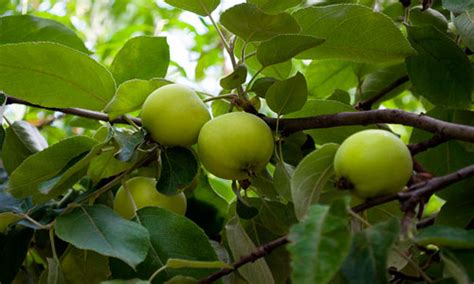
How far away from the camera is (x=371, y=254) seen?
0.58 meters

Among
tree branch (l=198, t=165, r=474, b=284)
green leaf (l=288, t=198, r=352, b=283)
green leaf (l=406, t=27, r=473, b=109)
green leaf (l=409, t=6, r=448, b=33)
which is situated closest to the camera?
green leaf (l=288, t=198, r=352, b=283)

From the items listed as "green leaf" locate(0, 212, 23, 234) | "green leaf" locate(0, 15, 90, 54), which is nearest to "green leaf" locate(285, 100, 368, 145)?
"green leaf" locate(0, 212, 23, 234)

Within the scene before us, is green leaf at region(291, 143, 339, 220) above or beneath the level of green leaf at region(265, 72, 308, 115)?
beneath

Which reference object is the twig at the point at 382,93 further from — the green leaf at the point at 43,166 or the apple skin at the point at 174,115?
the green leaf at the point at 43,166

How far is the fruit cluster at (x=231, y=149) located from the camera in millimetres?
665

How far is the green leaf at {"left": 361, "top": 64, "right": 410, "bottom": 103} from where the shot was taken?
3.83 feet

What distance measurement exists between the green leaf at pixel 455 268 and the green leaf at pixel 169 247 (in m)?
0.27

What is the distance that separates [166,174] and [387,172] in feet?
1.06

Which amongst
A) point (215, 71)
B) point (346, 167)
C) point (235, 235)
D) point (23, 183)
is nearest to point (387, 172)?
point (346, 167)

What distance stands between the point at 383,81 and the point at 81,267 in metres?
0.63

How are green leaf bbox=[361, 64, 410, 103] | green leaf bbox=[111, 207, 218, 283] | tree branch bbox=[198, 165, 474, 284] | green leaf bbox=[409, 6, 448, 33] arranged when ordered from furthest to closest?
green leaf bbox=[361, 64, 410, 103] → green leaf bbox=[409, 6, 448, 33] → green leaf bbox=[111, 207, 218, 283] → tree branch bbox=[198, 165, 474, 284]

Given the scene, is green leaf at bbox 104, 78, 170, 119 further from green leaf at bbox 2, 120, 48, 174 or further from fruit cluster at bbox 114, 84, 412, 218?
green leaf at bbox 2, 120, 48, 174

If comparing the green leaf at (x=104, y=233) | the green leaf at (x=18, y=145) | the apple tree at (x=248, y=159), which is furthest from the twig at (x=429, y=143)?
the green leaf at (x=18, y=145)

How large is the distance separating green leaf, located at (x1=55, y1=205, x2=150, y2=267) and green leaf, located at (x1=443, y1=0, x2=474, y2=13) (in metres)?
0.55
